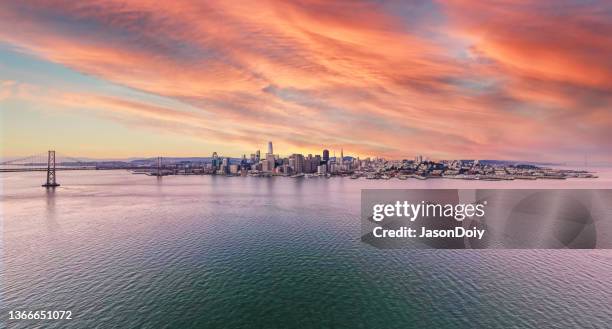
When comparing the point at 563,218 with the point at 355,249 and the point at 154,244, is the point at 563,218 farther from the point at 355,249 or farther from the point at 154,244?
the point at 154,244

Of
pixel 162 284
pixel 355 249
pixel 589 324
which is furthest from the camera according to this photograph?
pixel 355 249

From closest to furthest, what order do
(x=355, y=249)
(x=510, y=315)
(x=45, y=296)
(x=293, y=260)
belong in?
(x=510, y=315)
(x=45, y=296)
(x=293, y=260)
(x=355, y=249)

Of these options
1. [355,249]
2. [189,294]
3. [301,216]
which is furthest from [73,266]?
[301,216]

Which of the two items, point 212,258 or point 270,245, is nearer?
point 212,258

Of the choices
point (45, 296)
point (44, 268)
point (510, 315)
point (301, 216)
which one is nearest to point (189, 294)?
point (45, 296)

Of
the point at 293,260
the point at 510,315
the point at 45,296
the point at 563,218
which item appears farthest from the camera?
the point at 563,218

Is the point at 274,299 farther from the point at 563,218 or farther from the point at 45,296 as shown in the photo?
the point at 563,218
